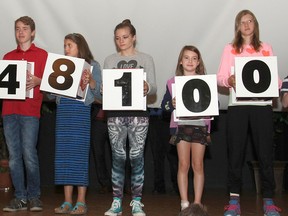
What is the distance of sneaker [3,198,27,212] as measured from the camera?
3.62 m

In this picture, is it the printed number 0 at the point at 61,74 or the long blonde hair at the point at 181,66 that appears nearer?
the printed number 0 at the point at 61,74

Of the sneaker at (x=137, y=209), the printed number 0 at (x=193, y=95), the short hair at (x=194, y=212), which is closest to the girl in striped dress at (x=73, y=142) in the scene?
the sneaker at (x=137, y=209)

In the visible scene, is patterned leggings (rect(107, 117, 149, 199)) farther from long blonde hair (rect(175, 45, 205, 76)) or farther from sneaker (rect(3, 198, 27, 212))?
sneaker (rect(3, 198, 27, 212))

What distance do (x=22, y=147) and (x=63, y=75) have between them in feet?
1.82

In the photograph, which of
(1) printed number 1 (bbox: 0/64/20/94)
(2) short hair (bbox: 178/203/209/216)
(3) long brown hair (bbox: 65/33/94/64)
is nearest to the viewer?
(2) short hair (bbox: 178/203/209/216)

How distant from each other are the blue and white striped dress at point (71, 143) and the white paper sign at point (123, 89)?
259 mm

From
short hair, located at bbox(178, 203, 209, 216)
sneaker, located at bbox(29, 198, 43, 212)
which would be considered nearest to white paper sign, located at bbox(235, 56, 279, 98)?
sneaker, located at bbox(29, 198, 43, 212)

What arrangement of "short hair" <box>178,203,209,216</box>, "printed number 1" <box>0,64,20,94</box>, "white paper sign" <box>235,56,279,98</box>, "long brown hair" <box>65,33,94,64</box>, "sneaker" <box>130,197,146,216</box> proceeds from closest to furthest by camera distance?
"short hair" <box>178,203,209,216</box>
"white paper sign" <box>235,56,279,98</box>
"sneaker" <box>130,197,146,216</box>
"printed number 1" <box>0,64,20,94</box>
"long brown hair" <box>65,33,94,64</box>

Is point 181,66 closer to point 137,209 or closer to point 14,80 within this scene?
point 137,209

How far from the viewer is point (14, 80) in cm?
357

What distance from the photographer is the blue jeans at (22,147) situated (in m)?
3.63

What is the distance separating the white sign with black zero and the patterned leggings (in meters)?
0.27

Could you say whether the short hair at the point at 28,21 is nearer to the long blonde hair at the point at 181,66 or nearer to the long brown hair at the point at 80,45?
the long brown hair at the point at 80,45

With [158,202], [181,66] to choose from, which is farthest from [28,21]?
[158,202]
